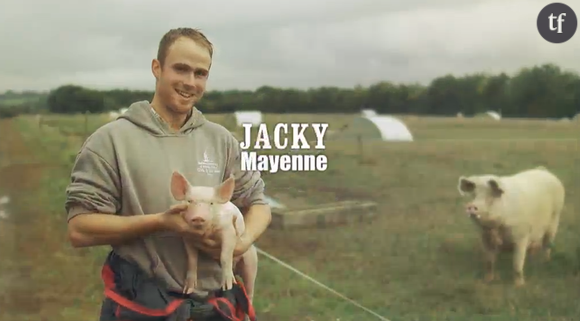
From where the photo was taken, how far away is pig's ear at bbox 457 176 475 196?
2887mm

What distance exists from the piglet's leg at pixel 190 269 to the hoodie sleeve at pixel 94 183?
0.23m

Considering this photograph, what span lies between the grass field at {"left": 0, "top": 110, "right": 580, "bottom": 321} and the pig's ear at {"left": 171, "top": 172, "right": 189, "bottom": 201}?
115 centimetres

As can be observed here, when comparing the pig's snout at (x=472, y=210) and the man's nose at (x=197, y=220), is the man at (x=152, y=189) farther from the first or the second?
the pig's snout at (x=472, y=210)

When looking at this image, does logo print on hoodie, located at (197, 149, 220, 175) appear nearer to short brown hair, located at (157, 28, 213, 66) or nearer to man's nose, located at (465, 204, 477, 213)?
short brown hair, located at (157, 28, 213, 66)

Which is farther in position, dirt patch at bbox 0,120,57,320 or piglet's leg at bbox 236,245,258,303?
dirt patch at bbox 0,120,57,320

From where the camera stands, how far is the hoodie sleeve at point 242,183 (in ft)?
6.18

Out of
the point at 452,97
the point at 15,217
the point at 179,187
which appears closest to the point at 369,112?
the point at 452,97

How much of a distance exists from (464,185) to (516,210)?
283 mm

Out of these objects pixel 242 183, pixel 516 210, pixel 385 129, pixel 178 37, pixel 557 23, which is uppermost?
pixel 557 23

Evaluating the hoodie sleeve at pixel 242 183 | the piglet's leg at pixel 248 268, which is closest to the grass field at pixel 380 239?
the piglet's leg at pixel 248 268

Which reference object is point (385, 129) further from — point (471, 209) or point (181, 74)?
point (181, 74)

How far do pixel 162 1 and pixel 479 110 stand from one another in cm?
160

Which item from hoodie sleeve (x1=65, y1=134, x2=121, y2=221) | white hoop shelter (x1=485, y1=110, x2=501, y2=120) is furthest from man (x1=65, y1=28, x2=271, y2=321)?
white hoop shelter (x1=485, y1=110, x2=501, y2=120)

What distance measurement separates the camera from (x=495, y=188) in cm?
287
